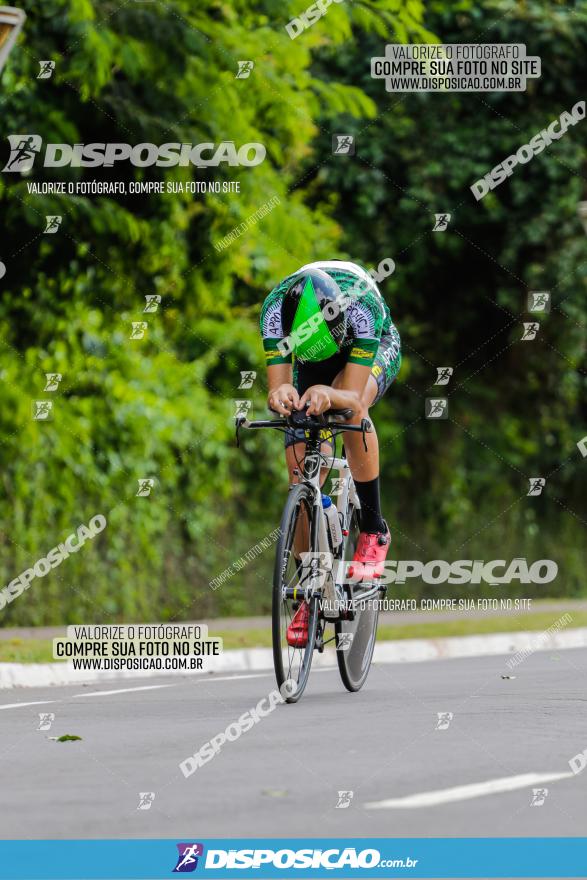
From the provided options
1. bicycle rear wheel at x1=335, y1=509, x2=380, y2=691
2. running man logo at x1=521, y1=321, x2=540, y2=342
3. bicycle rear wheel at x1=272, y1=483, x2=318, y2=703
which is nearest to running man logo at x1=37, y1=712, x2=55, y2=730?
bicycle rear wheel at x1=272, y1=483, x2=318, y2=703

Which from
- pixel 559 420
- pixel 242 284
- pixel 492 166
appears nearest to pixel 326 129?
pixel 492 166

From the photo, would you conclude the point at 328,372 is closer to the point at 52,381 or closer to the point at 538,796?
the point at 538,796

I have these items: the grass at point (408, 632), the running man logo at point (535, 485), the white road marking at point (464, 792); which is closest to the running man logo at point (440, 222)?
the running man logo at point (535, 485)

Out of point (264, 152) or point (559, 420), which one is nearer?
point (264, 152)

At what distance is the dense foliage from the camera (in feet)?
48.3

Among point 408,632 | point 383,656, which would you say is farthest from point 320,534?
point 408,632

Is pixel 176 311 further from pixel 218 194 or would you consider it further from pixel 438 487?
pixel 438 487

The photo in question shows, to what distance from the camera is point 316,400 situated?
27.7ft

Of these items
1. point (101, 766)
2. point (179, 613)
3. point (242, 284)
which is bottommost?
point (101, 766)

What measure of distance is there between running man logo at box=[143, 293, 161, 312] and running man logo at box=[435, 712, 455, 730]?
8680 mm

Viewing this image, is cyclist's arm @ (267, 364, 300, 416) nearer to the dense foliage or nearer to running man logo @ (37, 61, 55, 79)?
the dense foliage

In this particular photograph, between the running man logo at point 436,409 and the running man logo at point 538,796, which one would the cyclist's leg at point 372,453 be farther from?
the running man logo at point 436,409

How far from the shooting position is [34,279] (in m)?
15.3

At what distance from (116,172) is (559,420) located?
12144 millimetres
